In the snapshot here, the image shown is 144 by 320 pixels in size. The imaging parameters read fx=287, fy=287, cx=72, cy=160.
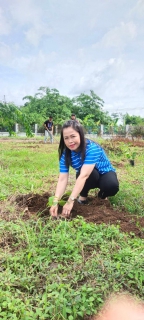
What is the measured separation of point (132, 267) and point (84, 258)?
1.10ft

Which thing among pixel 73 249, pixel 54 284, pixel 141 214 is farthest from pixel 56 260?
pixel 141 214

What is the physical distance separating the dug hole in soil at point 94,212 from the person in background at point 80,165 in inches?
6.8

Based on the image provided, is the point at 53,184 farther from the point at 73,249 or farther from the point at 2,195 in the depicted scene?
the point at 73,249

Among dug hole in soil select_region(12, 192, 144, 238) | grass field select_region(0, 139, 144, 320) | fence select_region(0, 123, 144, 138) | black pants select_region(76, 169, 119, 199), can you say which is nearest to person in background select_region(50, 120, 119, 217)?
black pants select_region(76, 169, 119, 199)

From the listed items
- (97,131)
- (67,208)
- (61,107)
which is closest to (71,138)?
(67,208)

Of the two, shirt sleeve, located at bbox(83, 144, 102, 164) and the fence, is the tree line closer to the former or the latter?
the fence

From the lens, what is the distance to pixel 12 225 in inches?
92.7

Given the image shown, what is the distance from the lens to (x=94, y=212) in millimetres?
2773

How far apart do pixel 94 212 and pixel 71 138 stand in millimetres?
747

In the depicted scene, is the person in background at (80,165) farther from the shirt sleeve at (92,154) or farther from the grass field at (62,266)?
the grass field at (62,266)

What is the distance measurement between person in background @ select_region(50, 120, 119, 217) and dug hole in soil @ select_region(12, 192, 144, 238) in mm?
172

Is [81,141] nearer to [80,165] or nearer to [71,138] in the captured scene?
[71,138]

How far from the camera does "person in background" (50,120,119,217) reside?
2662 millimetres

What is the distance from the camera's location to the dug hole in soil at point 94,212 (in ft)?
8.39
